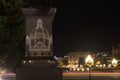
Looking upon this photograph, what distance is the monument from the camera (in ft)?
72.7

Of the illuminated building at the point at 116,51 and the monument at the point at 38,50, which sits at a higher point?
the illuminated building at the point at 116,51

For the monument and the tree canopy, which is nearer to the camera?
the monument

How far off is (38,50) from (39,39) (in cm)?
54

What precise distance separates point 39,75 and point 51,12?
3063 mm

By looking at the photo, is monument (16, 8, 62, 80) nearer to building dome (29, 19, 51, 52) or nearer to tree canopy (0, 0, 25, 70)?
building dome (29, 19, 51, 52)

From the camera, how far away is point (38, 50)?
22.8 m

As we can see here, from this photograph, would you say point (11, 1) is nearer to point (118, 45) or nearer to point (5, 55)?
point (5, 55)

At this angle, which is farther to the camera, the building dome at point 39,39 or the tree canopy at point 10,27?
the tree canopy at point 10,27

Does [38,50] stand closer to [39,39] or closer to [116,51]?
[39,39]

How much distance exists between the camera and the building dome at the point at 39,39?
2267cm

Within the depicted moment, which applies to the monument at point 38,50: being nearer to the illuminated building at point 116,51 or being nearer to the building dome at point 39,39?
the building dome at point 39,39

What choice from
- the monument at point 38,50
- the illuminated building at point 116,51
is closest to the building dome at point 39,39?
the monument at point 38,50

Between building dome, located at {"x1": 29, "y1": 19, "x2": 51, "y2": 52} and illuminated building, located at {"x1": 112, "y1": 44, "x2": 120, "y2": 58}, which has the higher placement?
illuminated building, located at {"x1": 112, "y1": 44, "x2": 120, "y2": 58}

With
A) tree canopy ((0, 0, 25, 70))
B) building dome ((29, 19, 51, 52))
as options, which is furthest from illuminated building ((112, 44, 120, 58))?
building dome ((29, 19, 51, 52))
